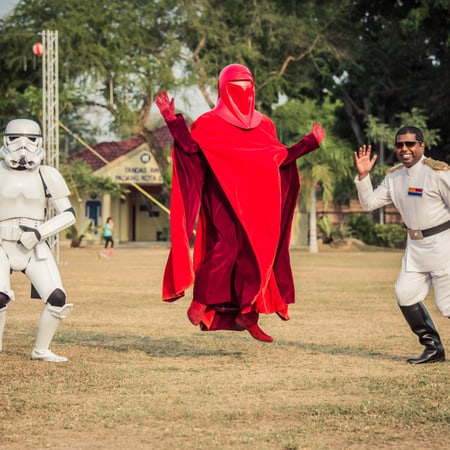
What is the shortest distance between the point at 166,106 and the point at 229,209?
1.03 meters

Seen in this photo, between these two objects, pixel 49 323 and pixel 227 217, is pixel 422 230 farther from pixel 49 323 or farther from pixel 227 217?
pixel 49 323

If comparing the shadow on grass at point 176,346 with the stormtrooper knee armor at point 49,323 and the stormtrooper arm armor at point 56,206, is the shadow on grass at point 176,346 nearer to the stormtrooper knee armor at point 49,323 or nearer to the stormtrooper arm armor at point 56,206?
the stormtrooper knee armor at point 49,323

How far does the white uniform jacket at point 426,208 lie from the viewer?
8648 mm

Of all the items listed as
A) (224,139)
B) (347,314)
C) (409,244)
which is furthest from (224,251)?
(347,314)

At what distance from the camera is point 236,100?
29.6ft

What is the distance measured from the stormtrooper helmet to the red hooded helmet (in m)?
1.62

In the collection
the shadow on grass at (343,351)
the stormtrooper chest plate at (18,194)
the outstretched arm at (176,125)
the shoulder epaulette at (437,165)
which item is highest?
the outstretched arm at (176,125)

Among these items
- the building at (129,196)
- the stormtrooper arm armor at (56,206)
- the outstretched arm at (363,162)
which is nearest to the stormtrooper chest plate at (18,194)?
the stormtrooper arm armor at (56,206)

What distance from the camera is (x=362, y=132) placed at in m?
46.6

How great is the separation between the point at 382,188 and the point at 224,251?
151 cm

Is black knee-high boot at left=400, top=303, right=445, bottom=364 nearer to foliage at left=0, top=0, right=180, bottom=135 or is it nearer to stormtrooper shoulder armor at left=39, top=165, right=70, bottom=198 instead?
stormtrooper shoulder armor at left=39, top=165, right=70, bottom=198

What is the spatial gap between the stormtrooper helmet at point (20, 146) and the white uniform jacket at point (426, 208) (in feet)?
10.3

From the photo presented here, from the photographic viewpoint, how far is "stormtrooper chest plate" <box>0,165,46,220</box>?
8672mm

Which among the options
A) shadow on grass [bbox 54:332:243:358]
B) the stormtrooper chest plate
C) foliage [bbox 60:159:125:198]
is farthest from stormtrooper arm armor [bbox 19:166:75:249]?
foliage [bbox 60:159:125:198]
